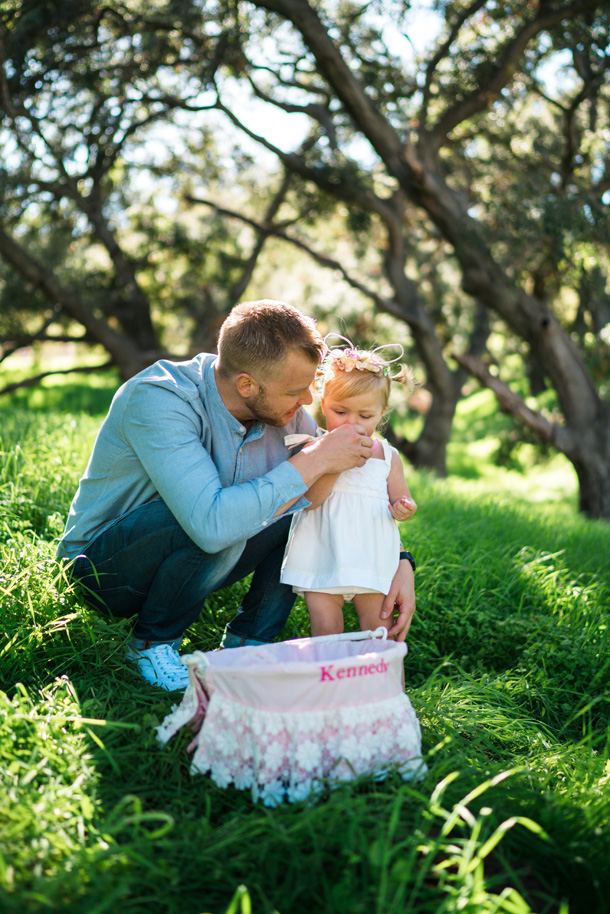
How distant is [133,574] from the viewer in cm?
250

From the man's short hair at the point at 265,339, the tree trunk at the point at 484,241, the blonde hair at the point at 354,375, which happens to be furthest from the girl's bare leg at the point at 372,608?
the tree trunk at the point at 484,241

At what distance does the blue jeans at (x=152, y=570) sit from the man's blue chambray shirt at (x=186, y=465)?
0.33 ft

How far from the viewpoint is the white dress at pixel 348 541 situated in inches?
99.7

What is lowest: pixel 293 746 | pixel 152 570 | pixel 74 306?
pixel 293 746

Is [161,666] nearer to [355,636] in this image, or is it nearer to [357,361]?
[355,636]

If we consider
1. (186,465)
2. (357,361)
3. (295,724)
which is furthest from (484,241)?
(295,724)

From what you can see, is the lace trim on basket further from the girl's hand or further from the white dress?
the girl's hand

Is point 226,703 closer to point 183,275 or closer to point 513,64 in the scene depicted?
point 513,64

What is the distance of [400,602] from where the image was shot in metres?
2.59

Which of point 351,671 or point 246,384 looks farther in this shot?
point 246,384

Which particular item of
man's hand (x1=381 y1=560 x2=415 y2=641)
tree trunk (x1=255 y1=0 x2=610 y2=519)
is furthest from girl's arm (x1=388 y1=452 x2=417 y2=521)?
tree trunk (x1=255 y1=0 x2=610 y2=519)

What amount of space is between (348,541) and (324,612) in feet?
0.90

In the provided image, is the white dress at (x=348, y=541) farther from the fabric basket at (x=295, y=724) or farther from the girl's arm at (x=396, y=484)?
the fabric basket at (x=295, y=724)

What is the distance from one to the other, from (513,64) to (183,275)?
6.45 m
